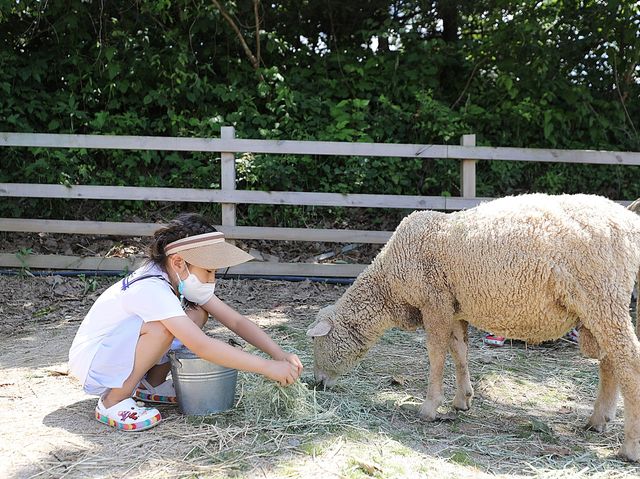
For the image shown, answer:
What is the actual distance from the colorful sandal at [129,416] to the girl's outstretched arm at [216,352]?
485mm

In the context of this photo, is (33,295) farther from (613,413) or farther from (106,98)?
(613,413)

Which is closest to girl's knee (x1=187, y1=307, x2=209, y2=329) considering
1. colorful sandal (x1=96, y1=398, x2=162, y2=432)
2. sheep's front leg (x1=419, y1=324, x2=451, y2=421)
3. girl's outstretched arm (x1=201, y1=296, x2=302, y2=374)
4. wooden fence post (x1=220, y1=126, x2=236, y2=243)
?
girl's outstretched arm (x1=201, y1=296, x2=302, y2=374)

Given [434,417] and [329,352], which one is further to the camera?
[329,352]

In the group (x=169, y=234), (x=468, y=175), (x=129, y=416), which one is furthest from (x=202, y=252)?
(x=468, y=175)

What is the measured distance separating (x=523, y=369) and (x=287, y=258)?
3.89m

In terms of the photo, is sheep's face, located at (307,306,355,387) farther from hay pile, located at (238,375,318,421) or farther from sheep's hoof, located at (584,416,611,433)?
sheep's hoof, located at (584,416,611,433)

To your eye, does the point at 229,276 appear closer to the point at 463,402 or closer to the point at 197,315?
the point at 197,315

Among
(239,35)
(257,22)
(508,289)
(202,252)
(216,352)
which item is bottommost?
(216,352)

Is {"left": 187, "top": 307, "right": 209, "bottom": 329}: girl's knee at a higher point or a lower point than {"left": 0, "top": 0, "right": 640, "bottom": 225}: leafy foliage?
lower

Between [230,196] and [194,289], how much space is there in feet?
12.3

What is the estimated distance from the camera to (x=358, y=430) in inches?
143

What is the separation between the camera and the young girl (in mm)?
3393

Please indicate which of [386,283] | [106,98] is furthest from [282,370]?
[106,98]

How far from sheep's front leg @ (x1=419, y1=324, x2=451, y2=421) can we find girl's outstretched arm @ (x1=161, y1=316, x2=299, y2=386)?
1.11m
